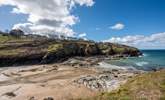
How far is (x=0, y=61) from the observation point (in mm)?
93750

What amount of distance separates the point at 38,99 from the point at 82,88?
956 centimetres

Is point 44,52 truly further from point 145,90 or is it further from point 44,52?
point 145,90

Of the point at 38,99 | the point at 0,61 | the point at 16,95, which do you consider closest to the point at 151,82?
the point at 38,99

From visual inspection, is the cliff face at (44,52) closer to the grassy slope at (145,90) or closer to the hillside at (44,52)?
the hillside at (44,52)

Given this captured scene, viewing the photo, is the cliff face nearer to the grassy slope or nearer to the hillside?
the hillside

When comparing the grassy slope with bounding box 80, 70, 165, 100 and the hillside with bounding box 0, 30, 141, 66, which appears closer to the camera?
the grassy slope with bounding box 80, 70, 165, 100

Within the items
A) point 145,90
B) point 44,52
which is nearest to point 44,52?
point 44,52

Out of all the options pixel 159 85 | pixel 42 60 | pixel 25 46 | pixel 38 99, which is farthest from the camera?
pixel 25 46

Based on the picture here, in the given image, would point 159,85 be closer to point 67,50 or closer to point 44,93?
point 44,93

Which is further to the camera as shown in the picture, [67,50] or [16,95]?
[67,50]

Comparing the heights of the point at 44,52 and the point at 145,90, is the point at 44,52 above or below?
above

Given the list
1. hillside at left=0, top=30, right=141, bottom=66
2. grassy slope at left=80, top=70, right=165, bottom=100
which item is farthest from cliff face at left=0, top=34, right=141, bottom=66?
grassy slope at left=80, top=70, right=165, bottom=100

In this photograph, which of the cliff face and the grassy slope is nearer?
the grassy slope

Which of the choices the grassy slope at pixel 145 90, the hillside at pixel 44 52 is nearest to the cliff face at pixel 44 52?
the hillside at pixel 44 52
